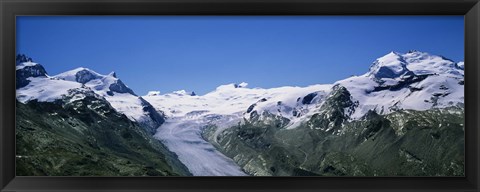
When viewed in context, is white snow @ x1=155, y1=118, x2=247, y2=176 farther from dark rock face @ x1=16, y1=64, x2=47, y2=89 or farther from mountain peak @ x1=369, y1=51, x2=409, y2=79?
mountain peak @ x1=369, y1=51, x2=409, y2=79

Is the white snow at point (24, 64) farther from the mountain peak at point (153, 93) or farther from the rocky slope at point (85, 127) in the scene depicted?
the mountain peak at point (153, 93)

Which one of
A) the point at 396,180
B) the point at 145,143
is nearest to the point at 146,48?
the point at 145,143

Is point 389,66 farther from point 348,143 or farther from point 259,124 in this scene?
point 259,124

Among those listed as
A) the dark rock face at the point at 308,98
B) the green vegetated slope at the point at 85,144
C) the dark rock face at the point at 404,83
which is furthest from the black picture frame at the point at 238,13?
the dark rock face at the point at 308,98

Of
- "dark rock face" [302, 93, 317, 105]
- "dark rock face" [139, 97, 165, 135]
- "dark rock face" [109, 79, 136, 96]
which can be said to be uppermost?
"dark rock face" [109, 79, 136, 96]

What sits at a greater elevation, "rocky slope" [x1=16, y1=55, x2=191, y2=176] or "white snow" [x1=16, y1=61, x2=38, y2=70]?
"white snow" [x1=16, y1=61, x2=38, y2=70]

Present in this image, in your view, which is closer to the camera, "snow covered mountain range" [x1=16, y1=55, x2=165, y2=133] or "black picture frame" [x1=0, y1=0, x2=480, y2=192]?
"black picture frame" [x1=0, y1=0, x2=480, y2=192]

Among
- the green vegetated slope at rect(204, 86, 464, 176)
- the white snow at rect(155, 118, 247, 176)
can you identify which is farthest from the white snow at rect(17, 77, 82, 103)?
the green vegetated slope at rect(204, 86, 464, 176)

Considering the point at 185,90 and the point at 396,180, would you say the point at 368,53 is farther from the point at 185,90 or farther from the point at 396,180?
the point at 185,90
